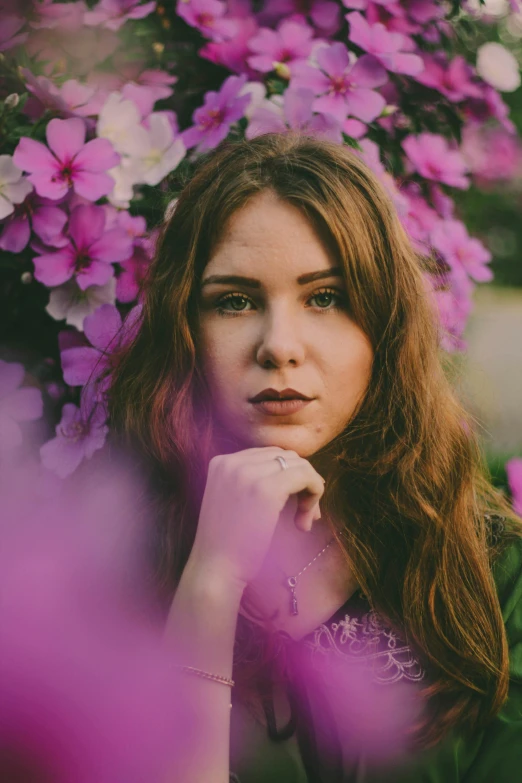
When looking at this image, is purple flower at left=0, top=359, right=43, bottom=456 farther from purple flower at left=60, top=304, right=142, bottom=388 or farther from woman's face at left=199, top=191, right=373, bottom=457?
woman's face at left=199, top=191, right=373, bottom=457

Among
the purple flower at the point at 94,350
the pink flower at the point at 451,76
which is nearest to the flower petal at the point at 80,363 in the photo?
the purple flower at the point at 94,350

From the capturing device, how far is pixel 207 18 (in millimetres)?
1304

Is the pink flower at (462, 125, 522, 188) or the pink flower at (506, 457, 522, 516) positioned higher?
the pink flower at (462, 125, 522, 188)

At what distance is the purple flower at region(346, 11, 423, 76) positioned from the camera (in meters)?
1.26

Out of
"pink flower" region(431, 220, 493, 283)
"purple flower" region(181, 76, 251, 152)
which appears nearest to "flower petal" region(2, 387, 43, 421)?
"purple flower" region(181, 76, 251, 152)

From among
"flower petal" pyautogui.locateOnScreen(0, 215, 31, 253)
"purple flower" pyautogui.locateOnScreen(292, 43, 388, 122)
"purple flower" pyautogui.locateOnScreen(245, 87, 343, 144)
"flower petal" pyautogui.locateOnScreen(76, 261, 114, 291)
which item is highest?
"purple flower" pyautogui.locateOnScreen(292, 43, 388, 122)

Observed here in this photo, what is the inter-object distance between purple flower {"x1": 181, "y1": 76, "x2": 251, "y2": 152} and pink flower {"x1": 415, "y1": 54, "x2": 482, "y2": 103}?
1.20 ft

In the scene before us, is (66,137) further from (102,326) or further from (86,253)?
(102,326)

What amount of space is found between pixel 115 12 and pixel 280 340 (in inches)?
30.5

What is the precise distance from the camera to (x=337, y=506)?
1.02m

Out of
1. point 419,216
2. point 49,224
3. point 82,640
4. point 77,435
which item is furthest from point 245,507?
point 419,216

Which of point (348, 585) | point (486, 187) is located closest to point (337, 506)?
point (348, 585)

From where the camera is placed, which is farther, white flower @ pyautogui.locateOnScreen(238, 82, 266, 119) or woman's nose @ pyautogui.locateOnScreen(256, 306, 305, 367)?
white flower @ pyautogui.locateOnScreen(238, 82, 266, 119)

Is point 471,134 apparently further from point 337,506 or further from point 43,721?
point 43,721
